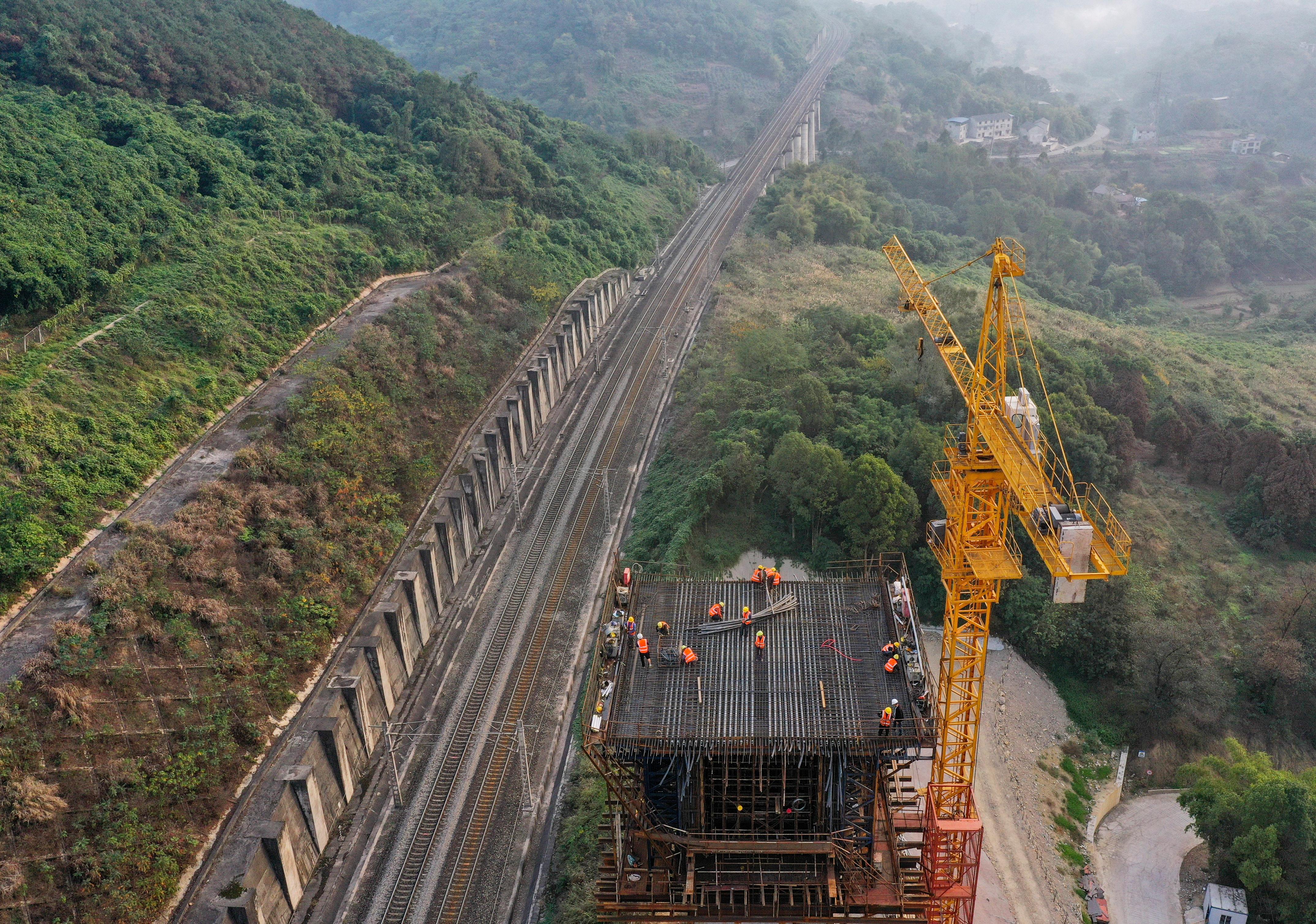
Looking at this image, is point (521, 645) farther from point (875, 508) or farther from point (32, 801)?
point (32, 801)

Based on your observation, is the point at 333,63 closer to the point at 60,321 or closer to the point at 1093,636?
the point at 60,321

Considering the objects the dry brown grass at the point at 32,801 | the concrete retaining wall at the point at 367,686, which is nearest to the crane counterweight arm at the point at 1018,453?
the concrete retaining wall at the point at 367,686

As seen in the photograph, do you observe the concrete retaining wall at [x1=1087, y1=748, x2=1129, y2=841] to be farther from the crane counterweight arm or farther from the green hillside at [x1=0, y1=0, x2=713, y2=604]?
the green hillside at [x1=0, y1=0, x2=713, y2=604]

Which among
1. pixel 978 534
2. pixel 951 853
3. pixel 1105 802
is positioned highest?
pixel 978 534

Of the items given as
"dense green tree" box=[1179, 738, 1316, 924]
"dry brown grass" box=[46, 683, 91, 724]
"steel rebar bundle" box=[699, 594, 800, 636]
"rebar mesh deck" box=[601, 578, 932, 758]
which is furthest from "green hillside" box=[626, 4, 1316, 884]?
"dry brown grass" box=[46, 683, 91, 724]

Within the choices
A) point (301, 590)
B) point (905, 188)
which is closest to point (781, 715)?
point (301, 590)

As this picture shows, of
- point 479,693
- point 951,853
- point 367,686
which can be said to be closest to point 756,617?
point 951,853
